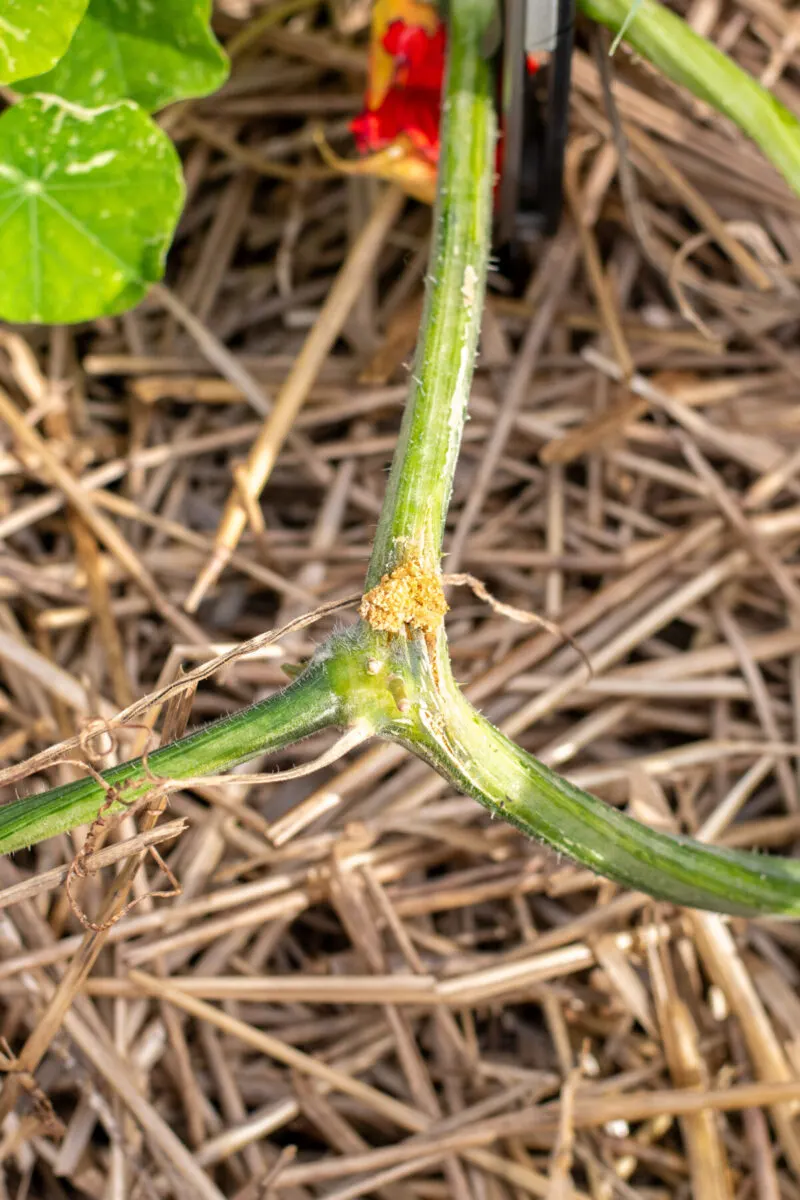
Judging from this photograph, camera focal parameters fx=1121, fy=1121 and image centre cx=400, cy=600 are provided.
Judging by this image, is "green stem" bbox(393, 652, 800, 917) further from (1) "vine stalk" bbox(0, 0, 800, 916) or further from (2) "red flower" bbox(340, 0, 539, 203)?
(2) "red flower" bbox(340, 0, 539, 203)

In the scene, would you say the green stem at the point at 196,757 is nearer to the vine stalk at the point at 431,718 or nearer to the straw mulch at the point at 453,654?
the vine stalk at the point at 431,718

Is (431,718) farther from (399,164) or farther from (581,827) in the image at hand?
(399,164)

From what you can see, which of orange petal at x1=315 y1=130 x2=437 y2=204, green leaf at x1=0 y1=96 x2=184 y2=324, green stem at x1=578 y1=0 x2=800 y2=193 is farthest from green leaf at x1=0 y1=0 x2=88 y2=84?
green stem at x1=578 y1=0 x2=800 y2=193

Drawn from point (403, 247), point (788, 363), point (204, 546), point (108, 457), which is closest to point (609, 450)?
point (788, 363)

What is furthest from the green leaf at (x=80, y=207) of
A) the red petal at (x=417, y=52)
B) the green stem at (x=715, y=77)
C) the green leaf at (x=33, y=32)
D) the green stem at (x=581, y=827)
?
the green stem at (x=581, y=827)

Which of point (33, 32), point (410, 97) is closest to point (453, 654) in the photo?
point (410, 97)
